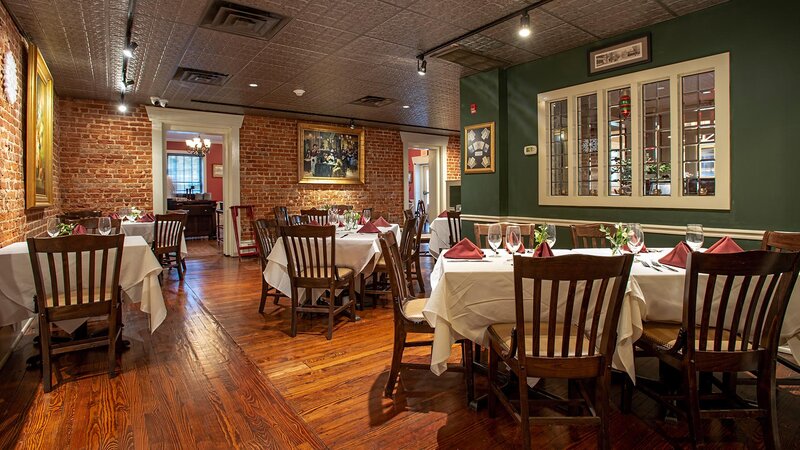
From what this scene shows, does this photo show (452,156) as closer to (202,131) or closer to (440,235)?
(440,235)

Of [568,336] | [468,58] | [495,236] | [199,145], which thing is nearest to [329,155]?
[199,145]

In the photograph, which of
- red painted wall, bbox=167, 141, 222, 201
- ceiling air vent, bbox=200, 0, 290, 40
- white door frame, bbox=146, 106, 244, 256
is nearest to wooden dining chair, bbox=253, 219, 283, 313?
ceiling air vent, bbox=200, 0, 290, 40

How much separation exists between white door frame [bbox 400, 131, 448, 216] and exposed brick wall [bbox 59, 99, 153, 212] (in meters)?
5.35

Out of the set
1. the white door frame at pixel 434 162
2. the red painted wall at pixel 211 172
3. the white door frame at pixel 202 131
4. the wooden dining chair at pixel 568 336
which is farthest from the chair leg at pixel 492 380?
the red painted wall at pixel 211 172

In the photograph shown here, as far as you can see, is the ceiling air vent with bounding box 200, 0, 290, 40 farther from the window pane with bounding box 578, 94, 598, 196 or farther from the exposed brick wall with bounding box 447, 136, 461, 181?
the exposed brick wall with bounding box 447, 136, 461, 181

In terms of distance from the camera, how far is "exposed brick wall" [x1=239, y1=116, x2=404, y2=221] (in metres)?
8.39

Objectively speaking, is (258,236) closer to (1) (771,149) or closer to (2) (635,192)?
(2) (635,192)

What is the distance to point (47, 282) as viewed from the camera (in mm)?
2930

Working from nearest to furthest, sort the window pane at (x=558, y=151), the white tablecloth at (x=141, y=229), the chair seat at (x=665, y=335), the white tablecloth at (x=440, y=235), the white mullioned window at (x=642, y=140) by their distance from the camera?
1. the chair seat at (x=665, y=335)
2. the white mullioned window at (x=642, y=140)
3. the window pane at (x=558, y=151)
4. the white tablecloth at (x=141, y=229)
5. the white tablecloth at (x=440, y=235)

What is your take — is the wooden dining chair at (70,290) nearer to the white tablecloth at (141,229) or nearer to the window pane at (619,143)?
the white tablecloth at (141,229)

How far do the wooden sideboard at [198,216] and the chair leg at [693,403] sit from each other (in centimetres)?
1197

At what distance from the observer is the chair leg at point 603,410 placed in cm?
177

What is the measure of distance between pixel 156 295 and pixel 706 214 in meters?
4.71

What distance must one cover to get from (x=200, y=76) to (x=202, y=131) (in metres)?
2.44
